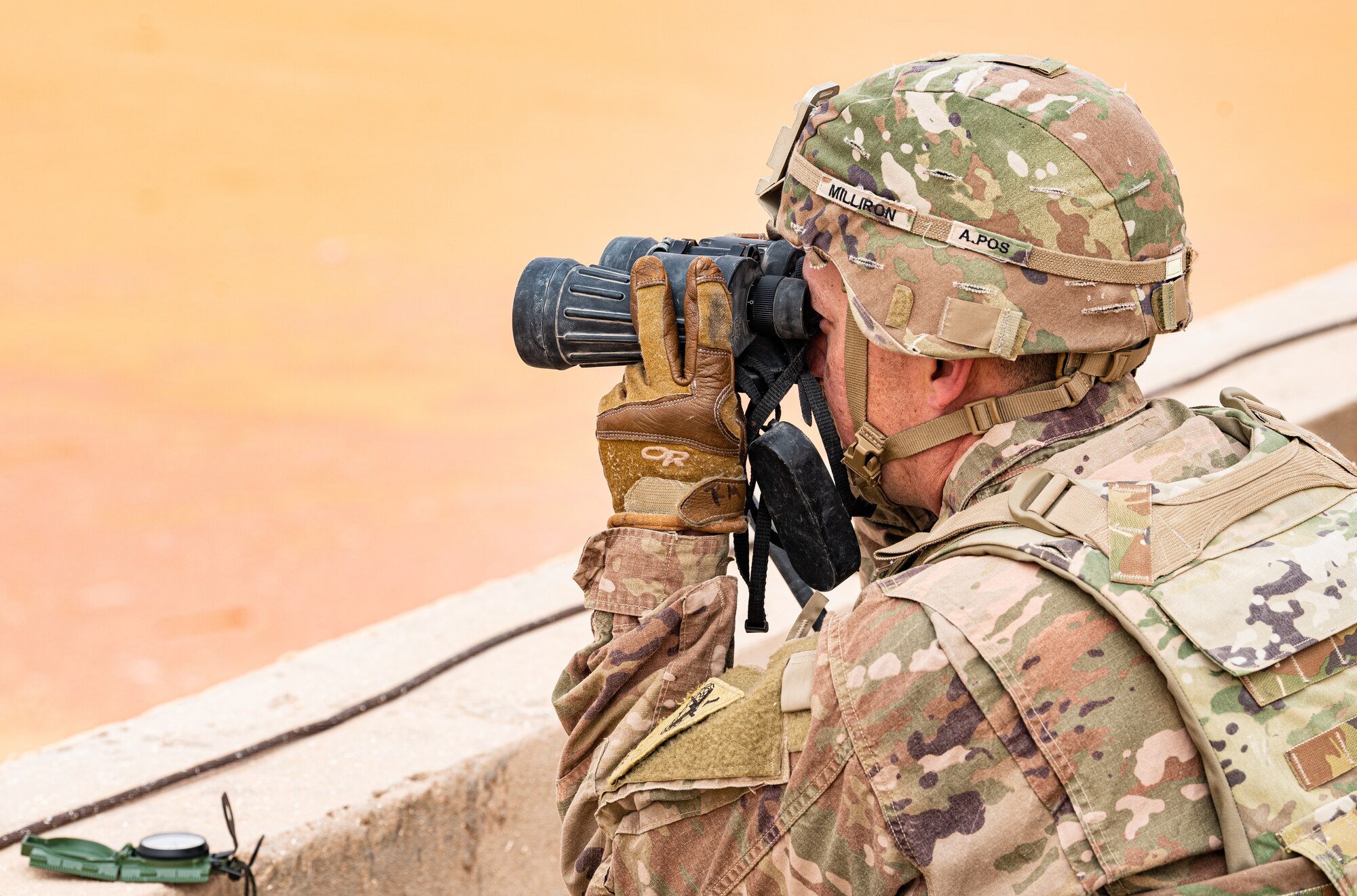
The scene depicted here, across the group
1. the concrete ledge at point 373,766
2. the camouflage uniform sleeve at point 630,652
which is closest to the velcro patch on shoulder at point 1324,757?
the camouflage uniform sleeve at point 630,652

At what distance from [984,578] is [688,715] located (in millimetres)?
435

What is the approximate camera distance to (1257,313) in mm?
6121

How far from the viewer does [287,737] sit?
309 centimetres

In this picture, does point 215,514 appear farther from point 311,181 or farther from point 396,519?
point 311,181

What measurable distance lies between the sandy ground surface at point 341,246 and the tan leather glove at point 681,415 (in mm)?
3993

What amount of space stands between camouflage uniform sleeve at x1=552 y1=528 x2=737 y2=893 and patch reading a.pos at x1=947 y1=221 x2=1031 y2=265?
0.63m

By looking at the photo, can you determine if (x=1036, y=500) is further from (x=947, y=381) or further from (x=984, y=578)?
(x=947, y=381)

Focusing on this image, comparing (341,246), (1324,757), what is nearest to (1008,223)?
(1324,757)

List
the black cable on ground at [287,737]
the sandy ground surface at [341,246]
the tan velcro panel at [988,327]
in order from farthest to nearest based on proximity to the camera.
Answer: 1. the sandy ground surface at [341,246]
2. the black cable on ground at [287,737]
3. the tan velcro panel at [988,327]

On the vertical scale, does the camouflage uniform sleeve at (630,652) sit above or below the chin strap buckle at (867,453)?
below

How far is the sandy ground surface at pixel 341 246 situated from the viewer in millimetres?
6668

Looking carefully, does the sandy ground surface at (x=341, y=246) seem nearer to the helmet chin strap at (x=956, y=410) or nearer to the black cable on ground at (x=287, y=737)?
the black cable on ground at (x=287, y=737)

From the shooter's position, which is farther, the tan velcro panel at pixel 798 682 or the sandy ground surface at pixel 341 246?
the sandy ground surface at pixel 341 246

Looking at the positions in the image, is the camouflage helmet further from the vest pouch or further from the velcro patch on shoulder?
the velcro patch on shoulder
